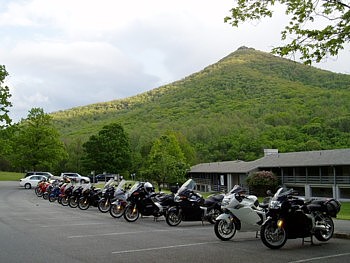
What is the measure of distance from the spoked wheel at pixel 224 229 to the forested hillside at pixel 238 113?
209 ft

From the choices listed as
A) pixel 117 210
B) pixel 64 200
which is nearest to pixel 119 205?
Result: pixel 117 210

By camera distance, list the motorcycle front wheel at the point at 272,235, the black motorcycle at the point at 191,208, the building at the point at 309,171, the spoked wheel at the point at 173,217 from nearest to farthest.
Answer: the motorcycle front wheel at the point at 272,235
the spoked wheel at the point at 173,217
the black motorcycle at the point at 191,208
the building at the point at 309,171

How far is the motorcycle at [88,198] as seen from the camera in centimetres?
2130

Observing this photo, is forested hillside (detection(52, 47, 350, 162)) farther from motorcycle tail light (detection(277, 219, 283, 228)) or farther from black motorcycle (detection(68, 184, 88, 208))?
motorcycle tail light (detection(277, 219, 283, 228))

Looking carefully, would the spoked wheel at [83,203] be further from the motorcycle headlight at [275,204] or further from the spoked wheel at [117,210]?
the motorcycle headlight at [275,204]

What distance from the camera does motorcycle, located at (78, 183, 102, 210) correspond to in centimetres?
2130

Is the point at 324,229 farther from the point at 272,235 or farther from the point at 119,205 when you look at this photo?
the point at 119,205

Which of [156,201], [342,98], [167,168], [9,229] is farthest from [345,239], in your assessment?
[342,98]

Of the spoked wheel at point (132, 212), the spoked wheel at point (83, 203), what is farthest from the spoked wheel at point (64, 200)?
the spoked wheel at point (132, 212)

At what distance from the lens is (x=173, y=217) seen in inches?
579

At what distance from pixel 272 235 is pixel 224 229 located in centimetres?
165

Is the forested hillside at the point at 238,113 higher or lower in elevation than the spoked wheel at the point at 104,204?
higher

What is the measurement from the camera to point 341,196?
45.9 m

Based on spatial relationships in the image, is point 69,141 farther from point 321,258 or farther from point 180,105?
point 321,258
